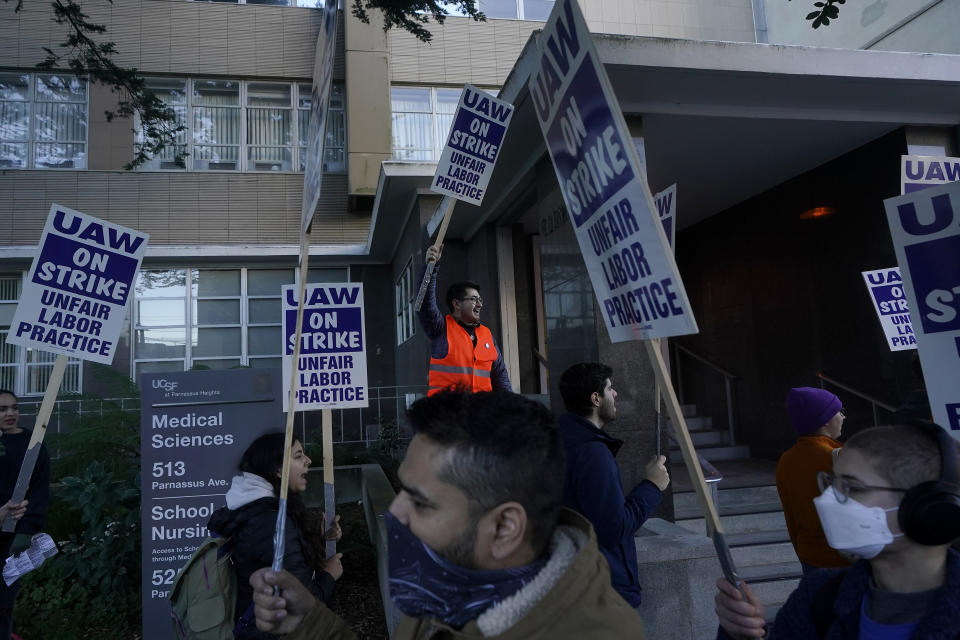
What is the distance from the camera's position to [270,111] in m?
16.7

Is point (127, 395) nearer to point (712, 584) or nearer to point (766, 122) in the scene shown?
point (712, 584)

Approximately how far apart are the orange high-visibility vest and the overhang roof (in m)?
2.21

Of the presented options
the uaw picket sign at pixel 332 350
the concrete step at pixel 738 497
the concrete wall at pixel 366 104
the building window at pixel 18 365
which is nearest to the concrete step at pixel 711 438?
the concrete step at pixel 738 497

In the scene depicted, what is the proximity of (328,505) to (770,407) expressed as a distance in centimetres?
686

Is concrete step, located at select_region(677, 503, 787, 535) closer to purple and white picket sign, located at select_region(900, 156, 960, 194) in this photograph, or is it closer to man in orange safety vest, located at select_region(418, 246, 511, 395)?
man in orange safety vest, located at select_region(418, 246, 511, 395)

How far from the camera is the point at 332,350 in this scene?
15.8ft

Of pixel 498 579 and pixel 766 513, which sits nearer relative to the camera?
pixel 498 579

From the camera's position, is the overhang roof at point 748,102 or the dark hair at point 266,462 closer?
the dark hair at point 266,462

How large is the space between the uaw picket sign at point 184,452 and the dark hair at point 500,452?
3.88 meters

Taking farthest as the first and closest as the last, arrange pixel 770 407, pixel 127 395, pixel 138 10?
pixel 138 10 < pixel 770 407 < pixel 127 395

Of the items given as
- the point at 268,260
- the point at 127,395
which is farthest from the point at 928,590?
the point at 268,260

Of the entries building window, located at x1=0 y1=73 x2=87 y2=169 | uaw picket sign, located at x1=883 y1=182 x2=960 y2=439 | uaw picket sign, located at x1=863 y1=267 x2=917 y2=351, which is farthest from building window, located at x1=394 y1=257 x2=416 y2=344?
building window, located at x1=0 y1=73 x2=87 y2=169

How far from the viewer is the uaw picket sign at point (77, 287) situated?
432 cm

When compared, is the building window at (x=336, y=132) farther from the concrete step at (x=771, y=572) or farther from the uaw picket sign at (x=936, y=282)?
the uaw picket sign at (x=936, y=282)
